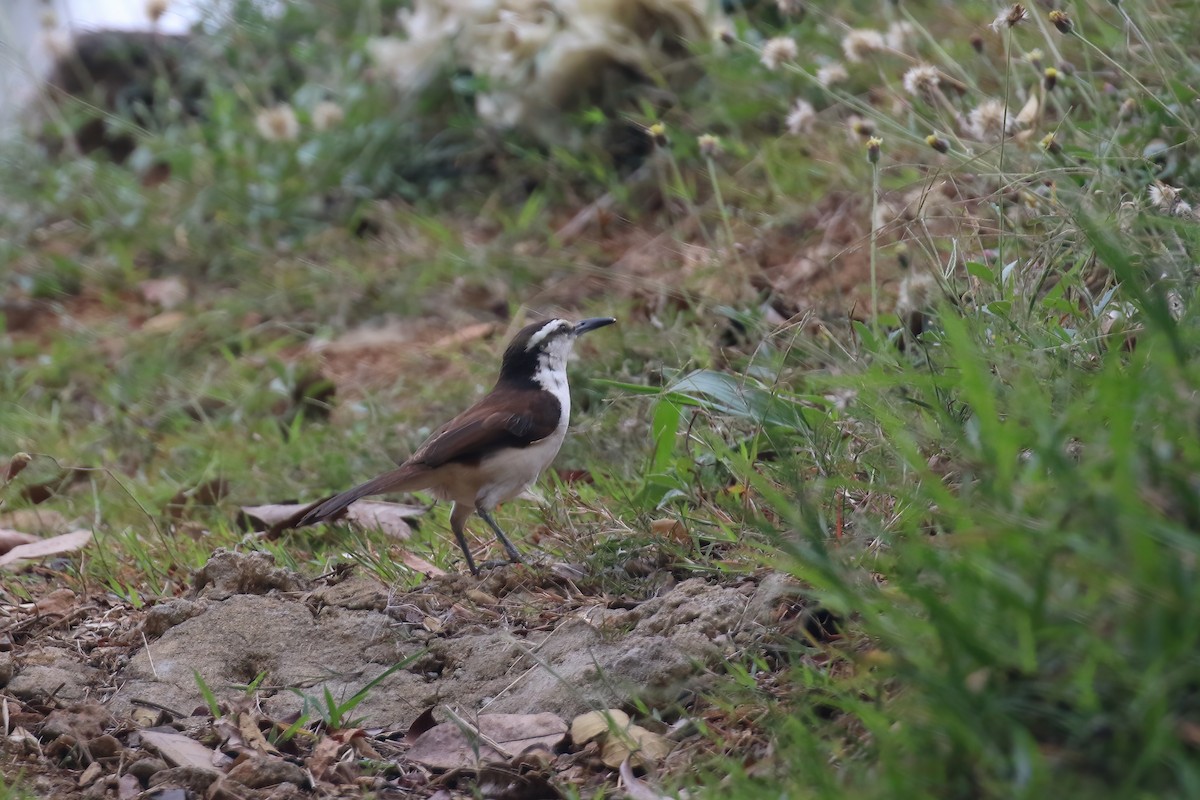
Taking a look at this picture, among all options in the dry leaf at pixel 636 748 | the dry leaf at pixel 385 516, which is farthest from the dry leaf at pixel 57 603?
the dry leaf at pixel 636 748

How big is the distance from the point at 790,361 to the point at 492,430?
3.70 ft

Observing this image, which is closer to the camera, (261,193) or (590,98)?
(590,98)

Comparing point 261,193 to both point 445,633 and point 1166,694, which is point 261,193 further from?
point 1166,694

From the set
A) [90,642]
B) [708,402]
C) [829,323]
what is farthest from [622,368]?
[90,642]

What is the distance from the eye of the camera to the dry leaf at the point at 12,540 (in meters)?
5.23

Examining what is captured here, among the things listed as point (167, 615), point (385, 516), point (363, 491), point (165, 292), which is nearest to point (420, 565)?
point (363, 491)

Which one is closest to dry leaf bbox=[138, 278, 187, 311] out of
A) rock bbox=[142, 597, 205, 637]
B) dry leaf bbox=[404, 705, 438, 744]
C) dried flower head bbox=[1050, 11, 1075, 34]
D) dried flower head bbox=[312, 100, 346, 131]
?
dried flower head bbox=[312, 100, 346, 131]

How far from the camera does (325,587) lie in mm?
4285

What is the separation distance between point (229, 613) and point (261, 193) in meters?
5.20

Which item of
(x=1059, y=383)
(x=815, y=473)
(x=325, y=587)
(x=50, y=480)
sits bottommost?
(x=50, y=480)

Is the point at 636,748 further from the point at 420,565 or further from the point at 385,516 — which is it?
the point at 385,516

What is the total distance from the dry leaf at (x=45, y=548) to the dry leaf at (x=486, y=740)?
2.19m

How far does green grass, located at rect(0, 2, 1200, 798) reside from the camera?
7.39 feet

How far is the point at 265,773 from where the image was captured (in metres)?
3.25
